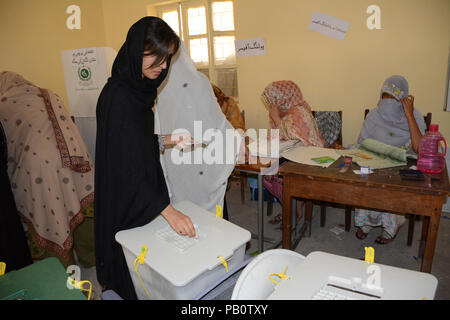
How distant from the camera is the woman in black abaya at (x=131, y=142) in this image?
1.03 meters

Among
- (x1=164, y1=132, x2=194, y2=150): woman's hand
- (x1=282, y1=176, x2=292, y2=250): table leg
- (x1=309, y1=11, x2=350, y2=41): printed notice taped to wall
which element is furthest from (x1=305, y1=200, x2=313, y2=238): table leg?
(x1=309, y1=11, x2=350, y2=41): printed notice taped to wall

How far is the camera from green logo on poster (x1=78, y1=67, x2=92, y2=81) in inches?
98.5

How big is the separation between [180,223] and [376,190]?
3.76 ft

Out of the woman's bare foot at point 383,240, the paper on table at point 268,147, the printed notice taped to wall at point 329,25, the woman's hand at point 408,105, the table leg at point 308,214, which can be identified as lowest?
the woman's bare foot at point 383,240

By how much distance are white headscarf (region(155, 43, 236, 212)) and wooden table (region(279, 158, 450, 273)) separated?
1.45ft

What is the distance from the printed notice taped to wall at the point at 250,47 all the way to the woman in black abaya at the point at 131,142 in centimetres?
266

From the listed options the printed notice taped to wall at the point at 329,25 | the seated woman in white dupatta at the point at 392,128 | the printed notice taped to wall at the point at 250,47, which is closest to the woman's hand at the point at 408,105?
the seated woman in white dupatta at the point at 392,128

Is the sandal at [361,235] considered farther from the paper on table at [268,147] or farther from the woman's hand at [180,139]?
the woman's hand at [180,139]

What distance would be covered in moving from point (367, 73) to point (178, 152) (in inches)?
88.9

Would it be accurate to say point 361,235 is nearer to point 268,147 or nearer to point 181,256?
point 268,147

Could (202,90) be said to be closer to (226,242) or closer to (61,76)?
(226,242)

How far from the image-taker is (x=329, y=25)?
3078mm

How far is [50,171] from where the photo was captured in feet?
6.35

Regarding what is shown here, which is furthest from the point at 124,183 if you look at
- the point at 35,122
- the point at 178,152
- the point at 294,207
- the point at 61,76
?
the point at 61,76
